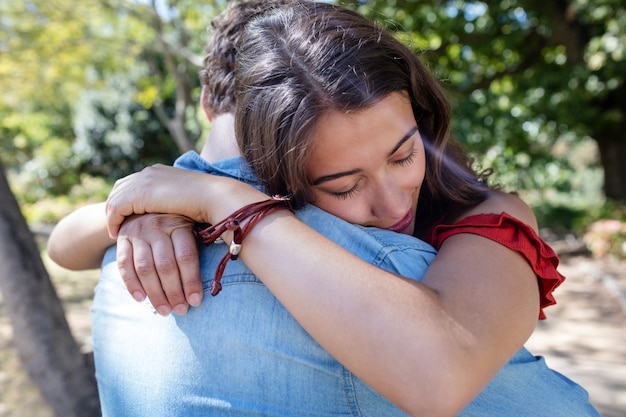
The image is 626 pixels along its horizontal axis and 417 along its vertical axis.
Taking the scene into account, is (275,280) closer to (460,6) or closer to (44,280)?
(44,280)

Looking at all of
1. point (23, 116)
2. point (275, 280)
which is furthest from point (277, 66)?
point (23, 116)

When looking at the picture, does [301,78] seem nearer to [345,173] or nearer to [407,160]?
[345,173]

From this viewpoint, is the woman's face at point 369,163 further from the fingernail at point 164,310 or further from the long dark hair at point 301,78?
the fingernail at point 164,310

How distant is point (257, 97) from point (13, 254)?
5.76 ft

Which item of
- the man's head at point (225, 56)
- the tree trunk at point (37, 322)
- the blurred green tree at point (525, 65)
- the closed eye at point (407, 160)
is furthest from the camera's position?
the blurred green tree at point (525, 65)

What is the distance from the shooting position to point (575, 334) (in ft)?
18.8

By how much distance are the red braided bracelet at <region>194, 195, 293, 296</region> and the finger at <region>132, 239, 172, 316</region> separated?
125mm

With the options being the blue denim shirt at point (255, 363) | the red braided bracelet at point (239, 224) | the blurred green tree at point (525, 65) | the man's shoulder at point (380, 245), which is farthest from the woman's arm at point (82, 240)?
the blurred green tree at point (525, 65)

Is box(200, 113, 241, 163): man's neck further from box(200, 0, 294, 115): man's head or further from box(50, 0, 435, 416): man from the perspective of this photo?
box(50, 0, 435, 416): man

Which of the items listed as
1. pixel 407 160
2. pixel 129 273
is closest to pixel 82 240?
pixel 129 273

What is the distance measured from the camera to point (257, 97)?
1.39m

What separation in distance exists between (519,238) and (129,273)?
822 millimetres

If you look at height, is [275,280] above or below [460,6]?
above

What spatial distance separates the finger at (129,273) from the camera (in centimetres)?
124
